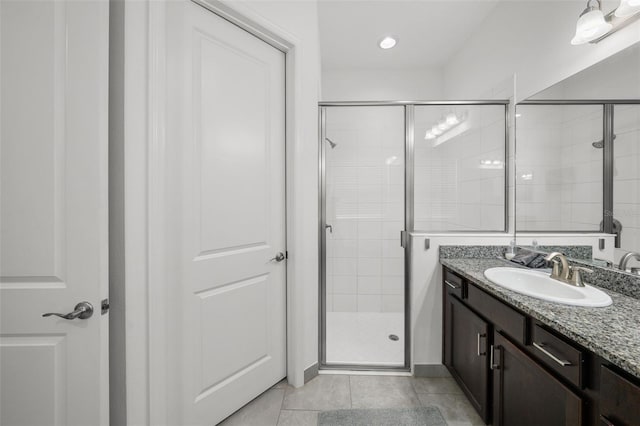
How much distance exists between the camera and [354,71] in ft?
10.3

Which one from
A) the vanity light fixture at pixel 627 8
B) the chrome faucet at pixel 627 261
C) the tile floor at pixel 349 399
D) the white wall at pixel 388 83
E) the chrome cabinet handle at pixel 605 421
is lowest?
the tile floor at pixel 349 399

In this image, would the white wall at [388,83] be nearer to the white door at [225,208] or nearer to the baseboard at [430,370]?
the white door at [225,208]

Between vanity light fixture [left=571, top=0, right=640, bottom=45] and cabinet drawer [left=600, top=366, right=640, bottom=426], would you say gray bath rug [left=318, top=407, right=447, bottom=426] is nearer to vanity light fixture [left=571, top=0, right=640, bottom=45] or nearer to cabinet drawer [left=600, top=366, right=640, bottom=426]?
cabinet drawer [left=600, top=366, right=640, bottom=426]

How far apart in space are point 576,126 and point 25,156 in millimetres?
2480

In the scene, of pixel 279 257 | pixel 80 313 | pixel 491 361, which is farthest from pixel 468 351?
pixel 80 313

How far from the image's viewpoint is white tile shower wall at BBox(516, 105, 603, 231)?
135 cm

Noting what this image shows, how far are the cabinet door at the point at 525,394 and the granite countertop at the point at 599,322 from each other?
0.21 m

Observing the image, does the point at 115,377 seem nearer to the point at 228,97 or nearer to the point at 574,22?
the point at 228,97

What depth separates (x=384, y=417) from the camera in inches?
61.2

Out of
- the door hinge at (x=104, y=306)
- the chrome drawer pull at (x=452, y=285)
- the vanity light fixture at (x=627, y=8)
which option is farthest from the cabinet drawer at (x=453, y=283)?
the door hinge at (x=104, y=306)

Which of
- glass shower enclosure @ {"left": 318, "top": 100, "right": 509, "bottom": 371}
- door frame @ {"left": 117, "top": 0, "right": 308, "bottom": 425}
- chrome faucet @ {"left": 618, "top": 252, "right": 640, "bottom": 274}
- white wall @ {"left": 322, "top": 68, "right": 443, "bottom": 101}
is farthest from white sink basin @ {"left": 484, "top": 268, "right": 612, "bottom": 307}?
white wall @ {"left": 322, "top": 68, "right": 443, "bottom": 101}

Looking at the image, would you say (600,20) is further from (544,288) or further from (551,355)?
(551,355)

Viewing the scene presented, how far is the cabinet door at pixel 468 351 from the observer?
1390 mm

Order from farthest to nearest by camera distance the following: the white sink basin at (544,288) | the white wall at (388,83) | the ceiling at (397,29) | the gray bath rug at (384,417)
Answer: the white wall at (388,83), the ceiling at (397,29), the gray bath rug at (384,417), the white sink basin at (544,288)
